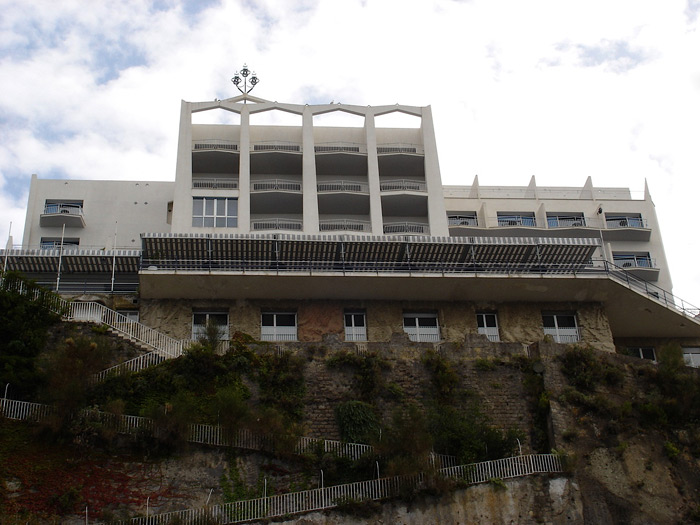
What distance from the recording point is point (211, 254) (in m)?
36.8

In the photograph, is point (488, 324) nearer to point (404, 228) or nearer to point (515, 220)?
point (404, 228)

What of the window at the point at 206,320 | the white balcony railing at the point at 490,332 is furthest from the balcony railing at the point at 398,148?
the window at the point at 206,320

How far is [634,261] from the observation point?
161 feet

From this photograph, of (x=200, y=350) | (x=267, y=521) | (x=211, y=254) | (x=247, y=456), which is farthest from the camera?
(x=211, y=254)

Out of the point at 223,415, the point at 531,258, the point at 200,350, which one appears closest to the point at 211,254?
the point at 200,350

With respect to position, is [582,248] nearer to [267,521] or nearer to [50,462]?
[267,521]

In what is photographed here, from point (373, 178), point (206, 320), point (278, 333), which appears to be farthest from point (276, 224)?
point (206, 320)

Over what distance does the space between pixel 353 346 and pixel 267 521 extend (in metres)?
8.62

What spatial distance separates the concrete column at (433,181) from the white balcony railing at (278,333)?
32.1 ft

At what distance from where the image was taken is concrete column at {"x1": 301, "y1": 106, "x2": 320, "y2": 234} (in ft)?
138

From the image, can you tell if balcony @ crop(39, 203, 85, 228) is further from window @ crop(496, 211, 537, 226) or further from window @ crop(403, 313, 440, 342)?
window @ crop(496, 211, 537, 226)

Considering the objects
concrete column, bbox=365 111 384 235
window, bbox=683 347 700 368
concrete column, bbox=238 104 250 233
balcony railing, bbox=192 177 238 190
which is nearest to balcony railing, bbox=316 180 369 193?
concrete column, bbox=365 111 384 235

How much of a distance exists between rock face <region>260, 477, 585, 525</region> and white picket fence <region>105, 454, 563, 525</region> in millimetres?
298

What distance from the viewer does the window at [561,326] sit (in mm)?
37938
